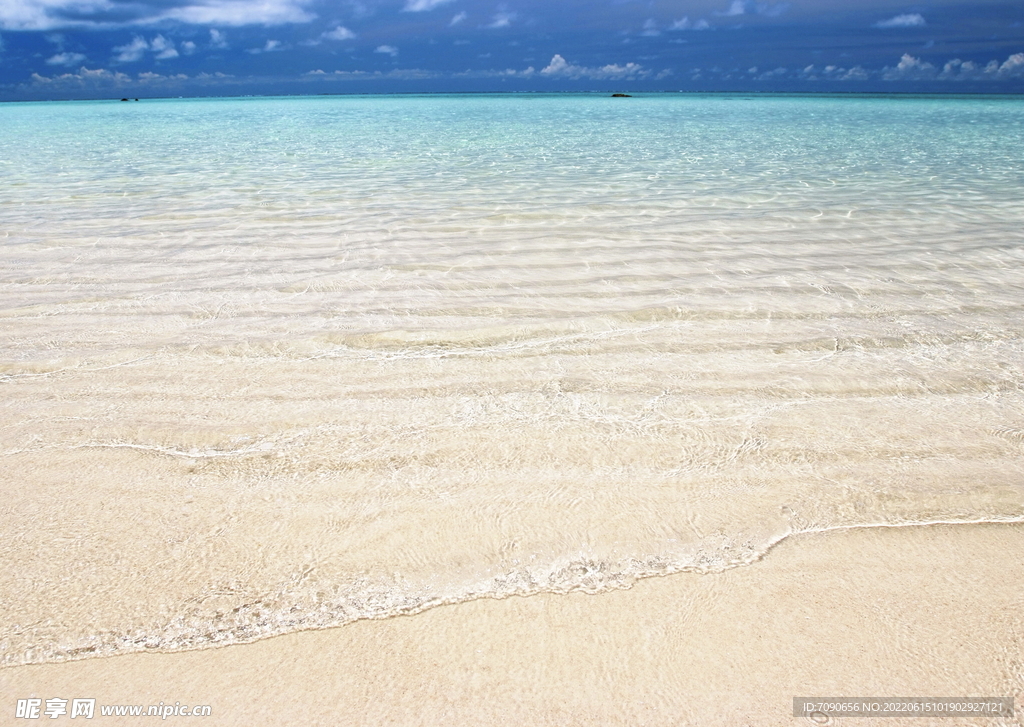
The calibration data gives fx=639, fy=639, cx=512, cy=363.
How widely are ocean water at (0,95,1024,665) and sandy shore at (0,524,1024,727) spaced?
72mm

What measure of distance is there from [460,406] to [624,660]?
1255 millimetres

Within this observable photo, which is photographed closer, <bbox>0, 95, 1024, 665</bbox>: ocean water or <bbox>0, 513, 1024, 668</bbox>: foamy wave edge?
<bbox>0, 513, 1024, 668</bbox>: foamy wave edge

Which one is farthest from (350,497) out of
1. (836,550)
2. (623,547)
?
(836,550)

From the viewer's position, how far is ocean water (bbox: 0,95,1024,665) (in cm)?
165

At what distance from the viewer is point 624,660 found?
1.38 m

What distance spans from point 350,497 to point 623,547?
0.82m

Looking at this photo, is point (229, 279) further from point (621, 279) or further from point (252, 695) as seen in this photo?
point (252, 695)

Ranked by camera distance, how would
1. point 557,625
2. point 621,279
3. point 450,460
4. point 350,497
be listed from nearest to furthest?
point 557,625, point 350,497, point 450,460, point 621,279

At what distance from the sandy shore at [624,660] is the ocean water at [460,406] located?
0.07 metres

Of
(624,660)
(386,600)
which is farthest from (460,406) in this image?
(624,660)

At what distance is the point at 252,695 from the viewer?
131 cm

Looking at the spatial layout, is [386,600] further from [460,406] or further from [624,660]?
[460,406]

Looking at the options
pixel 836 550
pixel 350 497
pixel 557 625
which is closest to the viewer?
pixel 557 625

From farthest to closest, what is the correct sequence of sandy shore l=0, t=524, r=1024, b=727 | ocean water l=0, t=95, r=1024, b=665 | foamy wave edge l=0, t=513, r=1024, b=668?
ocean water l=0, t=95, r=1024, b=665
foamy wave edge l=0, t=513, r=1024, b=668
sandy shore l=0, t=524, r=1024, b=727
